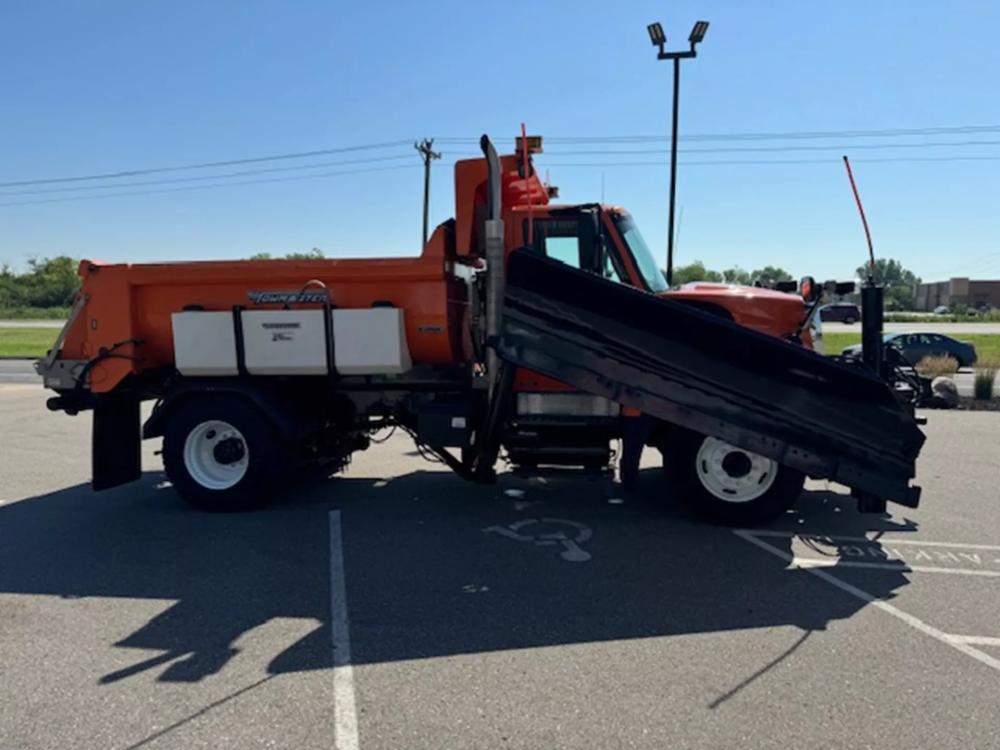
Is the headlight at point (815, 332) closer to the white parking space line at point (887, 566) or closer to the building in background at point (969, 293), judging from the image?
the white parking space line at point (887, 566)

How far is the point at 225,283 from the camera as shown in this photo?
623 centimetres

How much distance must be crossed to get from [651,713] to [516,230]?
4.11 metres

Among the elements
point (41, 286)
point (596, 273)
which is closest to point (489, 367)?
point (596, 273)

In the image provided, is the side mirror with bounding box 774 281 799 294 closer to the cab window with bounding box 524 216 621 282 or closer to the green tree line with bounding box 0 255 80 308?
the cab window with bounding box 524 216 621 282

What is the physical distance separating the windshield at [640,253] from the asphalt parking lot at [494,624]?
6.54 ft

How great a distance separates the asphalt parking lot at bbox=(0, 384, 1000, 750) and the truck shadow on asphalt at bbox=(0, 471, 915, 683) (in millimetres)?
22

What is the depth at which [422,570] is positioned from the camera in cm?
491

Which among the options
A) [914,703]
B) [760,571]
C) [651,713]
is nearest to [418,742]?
[651,713]

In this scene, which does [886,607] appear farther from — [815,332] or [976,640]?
[815,332]

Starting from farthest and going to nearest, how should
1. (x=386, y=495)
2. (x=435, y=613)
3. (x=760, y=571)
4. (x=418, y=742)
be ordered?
(x=386, y=495) → (x=760, y=571) → (x=435, y=613) → (x=418, y=742)

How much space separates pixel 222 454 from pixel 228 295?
141 cm

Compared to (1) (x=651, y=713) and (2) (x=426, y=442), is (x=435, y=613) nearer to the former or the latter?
(1) (x=651, y=713)

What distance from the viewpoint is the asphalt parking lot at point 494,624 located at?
3121 mm

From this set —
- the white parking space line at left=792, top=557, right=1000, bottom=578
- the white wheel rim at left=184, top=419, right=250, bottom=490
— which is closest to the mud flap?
the white wheel rim at left=184, top=419, right=250, bottom=490
